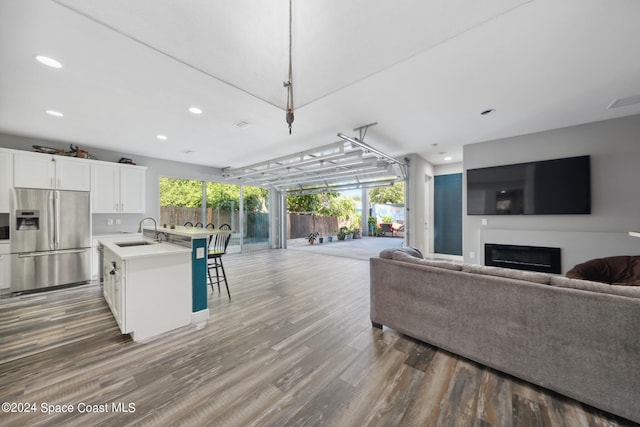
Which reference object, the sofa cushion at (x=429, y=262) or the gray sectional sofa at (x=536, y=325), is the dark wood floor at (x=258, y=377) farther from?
the sofa cushion at (x=429, y=262)

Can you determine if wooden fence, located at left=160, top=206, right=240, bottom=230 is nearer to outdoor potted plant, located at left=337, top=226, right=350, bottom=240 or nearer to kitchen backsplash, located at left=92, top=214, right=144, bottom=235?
kitchen backsplash, located at left=92, top=214, right=144, bottom=235

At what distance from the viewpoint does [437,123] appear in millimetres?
3818

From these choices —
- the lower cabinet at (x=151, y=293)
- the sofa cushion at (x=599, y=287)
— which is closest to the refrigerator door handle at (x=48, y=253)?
the lower cabinet at (x=151, y=293)

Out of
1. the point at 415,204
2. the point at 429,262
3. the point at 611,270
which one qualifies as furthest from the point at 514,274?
the point at 415,204

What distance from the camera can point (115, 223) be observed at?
17.6ft

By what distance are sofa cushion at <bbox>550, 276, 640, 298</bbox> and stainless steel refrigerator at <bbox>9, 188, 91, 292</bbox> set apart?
6.71m

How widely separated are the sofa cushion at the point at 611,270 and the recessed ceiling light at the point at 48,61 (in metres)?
5.78

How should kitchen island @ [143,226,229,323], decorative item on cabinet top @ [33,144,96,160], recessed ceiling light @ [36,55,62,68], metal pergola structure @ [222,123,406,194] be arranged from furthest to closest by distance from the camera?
metal pergola structure @ [222,123,406,194], decorative item on cabinet top @ [33,144,96,160], kitchen island @ [143,226,229,323], recessed ceiling light @ [36,55,62,68]

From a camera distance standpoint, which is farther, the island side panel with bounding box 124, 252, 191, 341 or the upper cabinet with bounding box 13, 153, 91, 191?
the upper cabinet with bounding box 13, 153, 91, 191

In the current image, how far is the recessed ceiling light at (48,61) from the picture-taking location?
217cm

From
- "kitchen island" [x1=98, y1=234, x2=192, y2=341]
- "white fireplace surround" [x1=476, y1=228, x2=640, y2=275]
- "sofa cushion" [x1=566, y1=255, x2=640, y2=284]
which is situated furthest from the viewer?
"white fireplace surround" [x1=476, y1=228, x2=640, y2=275]

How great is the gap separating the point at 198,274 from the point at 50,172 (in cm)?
392

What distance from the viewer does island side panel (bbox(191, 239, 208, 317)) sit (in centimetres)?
284

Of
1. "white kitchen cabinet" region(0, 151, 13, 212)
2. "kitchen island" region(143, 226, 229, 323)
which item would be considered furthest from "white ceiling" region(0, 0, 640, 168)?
"kitchen island" region(143, 226, 229, 323)
